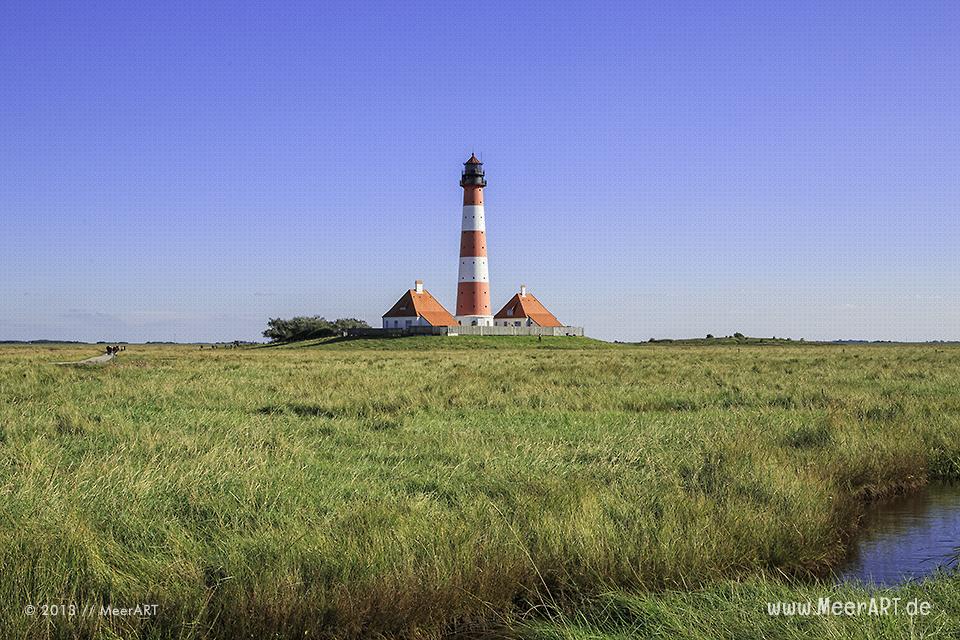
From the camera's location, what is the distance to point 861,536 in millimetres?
9039

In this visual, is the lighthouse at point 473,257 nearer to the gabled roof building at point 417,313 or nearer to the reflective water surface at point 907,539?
the gabled roof building at point 417,313

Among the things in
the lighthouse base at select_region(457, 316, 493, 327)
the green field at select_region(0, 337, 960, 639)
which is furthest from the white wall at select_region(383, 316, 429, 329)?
the green field at select_region(0, 337, 960, 639)

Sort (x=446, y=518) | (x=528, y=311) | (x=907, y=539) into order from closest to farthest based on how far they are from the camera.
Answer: (x=446, y=518) → (x=907, y=539) → (x=528, y=311)

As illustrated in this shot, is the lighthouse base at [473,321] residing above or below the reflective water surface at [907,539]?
above

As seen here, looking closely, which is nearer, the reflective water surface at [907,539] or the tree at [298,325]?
the reflective water surface at [907,539]

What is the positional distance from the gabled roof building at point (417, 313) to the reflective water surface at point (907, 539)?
6268 cm

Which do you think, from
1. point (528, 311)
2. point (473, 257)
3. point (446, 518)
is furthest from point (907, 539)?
point (528, 311)

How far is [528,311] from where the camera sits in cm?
8169

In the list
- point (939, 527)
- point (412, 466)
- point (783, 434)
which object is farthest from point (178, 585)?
point (783, 434)

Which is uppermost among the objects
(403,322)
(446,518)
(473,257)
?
(473,257)

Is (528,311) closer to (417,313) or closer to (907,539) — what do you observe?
(417,313)

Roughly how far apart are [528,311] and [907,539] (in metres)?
72.9

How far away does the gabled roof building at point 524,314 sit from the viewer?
80562 mm

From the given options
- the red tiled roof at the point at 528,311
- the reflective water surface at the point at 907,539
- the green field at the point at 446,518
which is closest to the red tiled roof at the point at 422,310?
the red tiled roof at the point at 528,311
